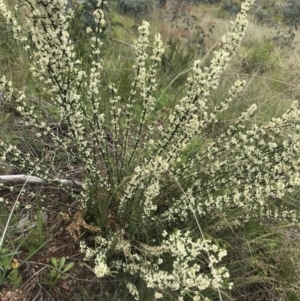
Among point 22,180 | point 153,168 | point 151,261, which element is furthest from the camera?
point 22,180

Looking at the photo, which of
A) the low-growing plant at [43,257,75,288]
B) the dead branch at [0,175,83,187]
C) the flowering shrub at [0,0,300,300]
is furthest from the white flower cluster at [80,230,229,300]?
the dead branch at [0,175,83,187]

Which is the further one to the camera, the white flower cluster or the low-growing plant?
the low-growing plant

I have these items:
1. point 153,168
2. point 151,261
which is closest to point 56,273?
point 151,261

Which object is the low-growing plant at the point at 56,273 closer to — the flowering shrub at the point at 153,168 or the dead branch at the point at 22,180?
the flowering shrub at the point at 153,168

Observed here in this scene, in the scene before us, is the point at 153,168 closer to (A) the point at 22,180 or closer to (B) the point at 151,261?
(B) the point at 151,261

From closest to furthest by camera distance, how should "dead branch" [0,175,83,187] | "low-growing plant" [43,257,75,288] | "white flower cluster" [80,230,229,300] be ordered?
"white flower cluster" [80,230,229,300]
"low-growing plant" [43,257,75,288]
"dead branch" [0,175,83,187]

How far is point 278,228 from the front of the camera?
2.17 m

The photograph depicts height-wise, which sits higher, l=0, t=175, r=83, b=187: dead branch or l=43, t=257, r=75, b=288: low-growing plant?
l=0, t=175, r=83, b=187: dead branch

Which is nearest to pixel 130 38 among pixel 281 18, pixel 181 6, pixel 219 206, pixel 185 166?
pixel 181 6

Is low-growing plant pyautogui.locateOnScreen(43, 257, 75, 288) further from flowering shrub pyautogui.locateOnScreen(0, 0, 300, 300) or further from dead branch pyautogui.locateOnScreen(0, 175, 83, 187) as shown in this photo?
dead branch pyautogui.locateOnScreen(0, 175, 83, 187)

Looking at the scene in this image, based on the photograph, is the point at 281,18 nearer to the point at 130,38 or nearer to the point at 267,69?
the point at 267,69

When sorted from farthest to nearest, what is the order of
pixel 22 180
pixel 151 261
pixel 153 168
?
pixel 22 180 < pixel 151 261 < pixel 153 168

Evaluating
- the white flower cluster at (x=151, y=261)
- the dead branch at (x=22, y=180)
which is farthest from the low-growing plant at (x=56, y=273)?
the dead branch at (x=22, y=180)

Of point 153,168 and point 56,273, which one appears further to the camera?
point 56,273
